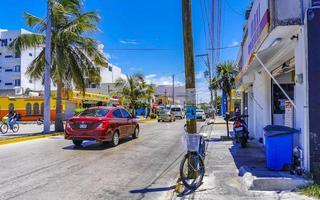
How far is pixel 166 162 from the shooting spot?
465 inches

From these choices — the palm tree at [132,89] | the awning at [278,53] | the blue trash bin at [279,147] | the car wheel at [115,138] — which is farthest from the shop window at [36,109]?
the blue trash bin at [279,147]

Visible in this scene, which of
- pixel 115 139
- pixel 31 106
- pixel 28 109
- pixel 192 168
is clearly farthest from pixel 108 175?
pixel 28 109

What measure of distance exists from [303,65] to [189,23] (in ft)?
8.70

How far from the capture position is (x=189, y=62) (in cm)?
873

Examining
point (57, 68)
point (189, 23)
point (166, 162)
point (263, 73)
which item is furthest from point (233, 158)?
point (57, 68)

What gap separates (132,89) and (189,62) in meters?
48.2

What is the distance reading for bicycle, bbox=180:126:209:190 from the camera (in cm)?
802

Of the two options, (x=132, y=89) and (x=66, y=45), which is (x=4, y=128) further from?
(x=132, y=89)

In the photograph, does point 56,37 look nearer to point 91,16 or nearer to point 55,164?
point 91,16

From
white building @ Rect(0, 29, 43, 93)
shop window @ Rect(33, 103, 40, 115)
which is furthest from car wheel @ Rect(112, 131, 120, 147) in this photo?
white building @ Rect(0, 29, 43, 93)

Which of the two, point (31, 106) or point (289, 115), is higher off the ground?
point (31, 106)

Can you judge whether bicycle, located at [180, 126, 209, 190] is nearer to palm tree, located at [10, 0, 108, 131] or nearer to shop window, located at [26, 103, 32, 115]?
palm tree, located at [10, 0, 108, 131]

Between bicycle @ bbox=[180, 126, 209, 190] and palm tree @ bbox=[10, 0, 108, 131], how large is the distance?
54.7 ft

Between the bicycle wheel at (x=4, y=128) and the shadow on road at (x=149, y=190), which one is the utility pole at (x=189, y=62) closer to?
the shadow on road at (x=149, y=190)
